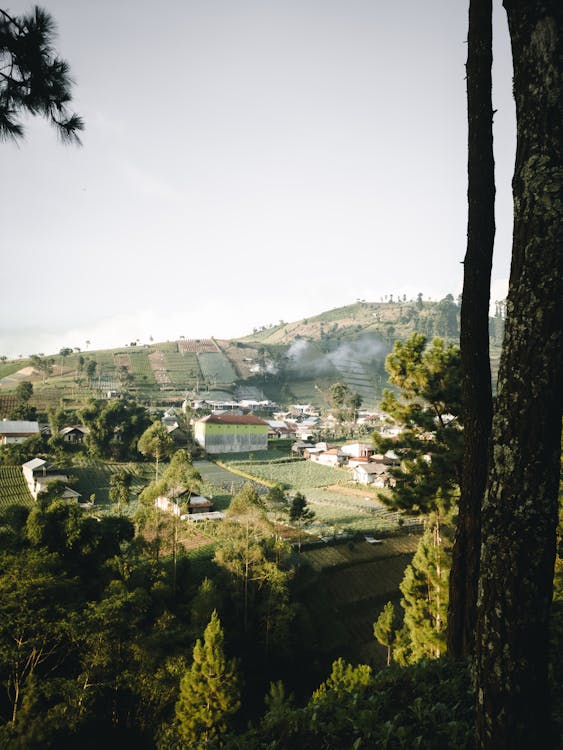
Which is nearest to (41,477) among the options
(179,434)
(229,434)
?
(179,434)

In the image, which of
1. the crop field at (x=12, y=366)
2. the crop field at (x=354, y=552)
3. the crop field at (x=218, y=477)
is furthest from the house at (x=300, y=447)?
the crop field at (x=12, y=366)

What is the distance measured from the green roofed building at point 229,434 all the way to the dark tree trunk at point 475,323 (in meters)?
60.8

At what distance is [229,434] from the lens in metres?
66.2

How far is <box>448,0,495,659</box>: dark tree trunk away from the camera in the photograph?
15.9ft

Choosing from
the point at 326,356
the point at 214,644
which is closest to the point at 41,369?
the point at 326,356

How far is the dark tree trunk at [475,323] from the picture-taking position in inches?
190

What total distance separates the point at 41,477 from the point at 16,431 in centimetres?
2006

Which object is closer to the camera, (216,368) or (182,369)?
(182,369)

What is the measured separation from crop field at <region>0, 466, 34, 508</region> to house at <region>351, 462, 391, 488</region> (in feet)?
105

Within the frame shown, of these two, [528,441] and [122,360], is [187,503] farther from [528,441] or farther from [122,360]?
[122,360]

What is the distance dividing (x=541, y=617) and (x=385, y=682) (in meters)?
2.55

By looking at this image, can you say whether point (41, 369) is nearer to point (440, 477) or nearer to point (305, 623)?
point (305, 623)

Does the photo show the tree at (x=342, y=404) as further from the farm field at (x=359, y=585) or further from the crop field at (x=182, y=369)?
the farm field at (x=359, y=585)

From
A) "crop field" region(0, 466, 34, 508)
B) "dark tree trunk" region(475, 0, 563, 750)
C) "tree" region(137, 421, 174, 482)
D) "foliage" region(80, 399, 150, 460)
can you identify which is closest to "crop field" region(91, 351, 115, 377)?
"foliage" region(80, 399, 150, 460)
